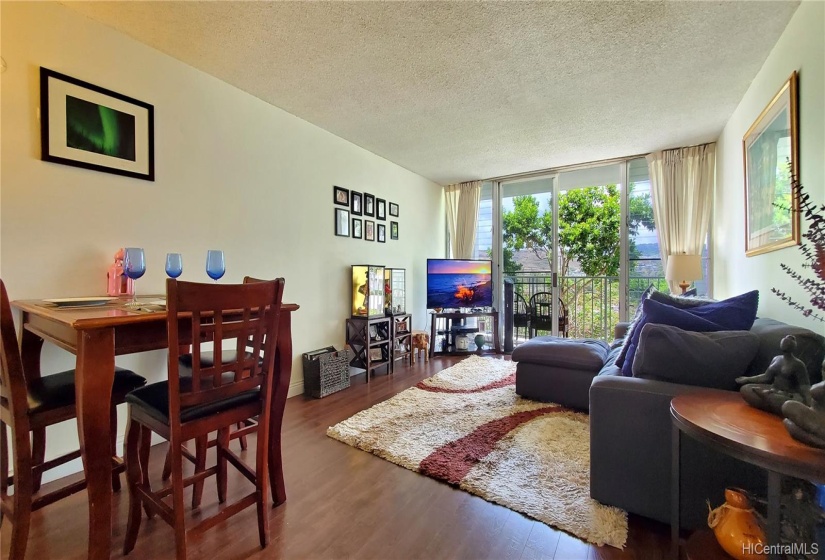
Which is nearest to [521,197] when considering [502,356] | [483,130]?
[483,130]

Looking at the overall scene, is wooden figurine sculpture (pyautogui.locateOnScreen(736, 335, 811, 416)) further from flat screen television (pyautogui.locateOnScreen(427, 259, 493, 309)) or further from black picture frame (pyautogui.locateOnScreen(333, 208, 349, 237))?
flat screen television (pyautogui.locateOnScreen(427, 259, 493, 309))

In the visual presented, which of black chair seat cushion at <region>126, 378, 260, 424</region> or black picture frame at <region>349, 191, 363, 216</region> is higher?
black picture frame at <region>349, 191, 363, 216</region>

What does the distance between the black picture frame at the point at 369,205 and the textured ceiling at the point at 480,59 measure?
0.69 m

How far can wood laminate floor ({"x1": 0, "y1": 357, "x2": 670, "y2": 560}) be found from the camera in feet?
4.46

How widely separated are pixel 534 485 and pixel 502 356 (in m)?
2.98

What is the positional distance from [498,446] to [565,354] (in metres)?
0.97

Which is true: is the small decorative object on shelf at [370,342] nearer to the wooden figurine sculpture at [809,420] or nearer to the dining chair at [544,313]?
the dining chair at [544,313]

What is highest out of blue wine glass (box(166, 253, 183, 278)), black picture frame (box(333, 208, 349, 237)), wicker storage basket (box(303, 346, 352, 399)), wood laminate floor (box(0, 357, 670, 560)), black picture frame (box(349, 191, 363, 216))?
black picture frame (box(349, 191, 363, 216))

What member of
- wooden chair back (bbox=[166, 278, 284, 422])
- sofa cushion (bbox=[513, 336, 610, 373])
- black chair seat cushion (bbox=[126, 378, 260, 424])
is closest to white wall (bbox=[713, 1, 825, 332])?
sofa cushion (bbox=[513, 336, 610, 373])

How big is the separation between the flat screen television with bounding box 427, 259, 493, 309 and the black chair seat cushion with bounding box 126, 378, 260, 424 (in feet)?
11.4

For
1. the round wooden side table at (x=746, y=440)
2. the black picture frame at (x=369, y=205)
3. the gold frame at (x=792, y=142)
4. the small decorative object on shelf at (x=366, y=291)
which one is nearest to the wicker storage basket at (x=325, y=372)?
the small decorative object on shelf at (x=366, y=291)

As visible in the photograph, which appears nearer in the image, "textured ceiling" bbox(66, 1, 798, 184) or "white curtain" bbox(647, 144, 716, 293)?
"textured ceiling" bbox(66, 1, 798, 184)

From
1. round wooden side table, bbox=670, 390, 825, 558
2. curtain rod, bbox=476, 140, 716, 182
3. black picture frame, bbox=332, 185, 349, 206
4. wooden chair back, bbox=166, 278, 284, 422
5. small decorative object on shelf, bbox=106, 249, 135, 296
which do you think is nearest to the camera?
round wooden side table, bbox=670, 390, 825, 558

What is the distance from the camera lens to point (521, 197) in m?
5.18
